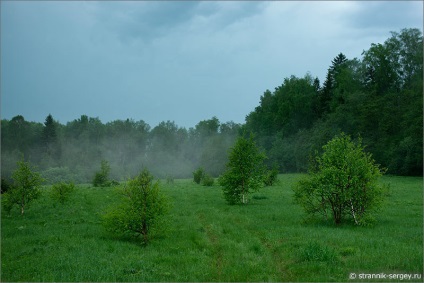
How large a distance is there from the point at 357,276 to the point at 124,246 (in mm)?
9258

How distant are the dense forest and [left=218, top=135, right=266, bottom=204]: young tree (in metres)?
14.4

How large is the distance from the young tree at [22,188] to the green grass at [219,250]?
8.90 feet

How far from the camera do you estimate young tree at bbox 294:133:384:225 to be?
19.9 m

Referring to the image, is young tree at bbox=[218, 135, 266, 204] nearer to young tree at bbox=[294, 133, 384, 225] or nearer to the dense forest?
young tree at bbox=[294, 133, 384, 225]

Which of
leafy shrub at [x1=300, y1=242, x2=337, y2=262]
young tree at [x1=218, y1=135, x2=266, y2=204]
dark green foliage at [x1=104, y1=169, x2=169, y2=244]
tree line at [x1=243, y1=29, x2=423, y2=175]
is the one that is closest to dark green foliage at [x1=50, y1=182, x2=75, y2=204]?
young tree at [x1=218, y1=135, x2=266, y2=204]

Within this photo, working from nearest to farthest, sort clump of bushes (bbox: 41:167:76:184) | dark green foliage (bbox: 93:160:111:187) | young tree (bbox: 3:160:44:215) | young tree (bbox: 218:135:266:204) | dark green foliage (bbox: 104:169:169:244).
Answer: dark green foliage (bbox: 104:169:169:244), young tree (bbox: 3:160:44:215), young tree (bbox: 218:135:266:204), dark green foliage (bbox: 93:160:111:187), clump of bushes (bbox: 41:167:76:184)

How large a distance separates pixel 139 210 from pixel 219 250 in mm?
4095

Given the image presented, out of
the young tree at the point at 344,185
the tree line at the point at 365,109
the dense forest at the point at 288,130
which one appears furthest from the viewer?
the dense forest at the point at 288,130

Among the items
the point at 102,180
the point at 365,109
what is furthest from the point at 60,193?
the point at 365,109

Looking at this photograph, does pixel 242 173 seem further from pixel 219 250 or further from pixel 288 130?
pixel 288 130

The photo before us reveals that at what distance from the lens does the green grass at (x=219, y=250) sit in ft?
38.4

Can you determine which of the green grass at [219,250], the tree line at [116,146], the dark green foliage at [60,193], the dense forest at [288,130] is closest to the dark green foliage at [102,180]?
the dense forest at [288,130]

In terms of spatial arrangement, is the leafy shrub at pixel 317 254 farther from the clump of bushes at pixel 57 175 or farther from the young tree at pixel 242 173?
the clump of bushes at pixel 57 175

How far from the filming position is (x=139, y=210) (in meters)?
16.7
